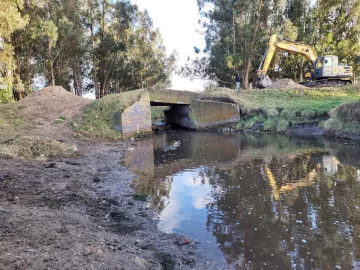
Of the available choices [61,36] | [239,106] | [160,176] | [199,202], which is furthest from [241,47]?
[199,202]

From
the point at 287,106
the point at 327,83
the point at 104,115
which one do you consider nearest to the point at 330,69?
the point at 327,83

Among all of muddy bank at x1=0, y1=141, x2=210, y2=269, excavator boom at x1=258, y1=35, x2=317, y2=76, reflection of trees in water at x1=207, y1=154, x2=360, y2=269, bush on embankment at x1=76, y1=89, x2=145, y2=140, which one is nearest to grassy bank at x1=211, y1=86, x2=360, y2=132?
excavator boom at x1=258, y1=35, x2=317, y2=76

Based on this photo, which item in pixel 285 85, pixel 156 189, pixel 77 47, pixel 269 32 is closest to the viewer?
pixel 156 189

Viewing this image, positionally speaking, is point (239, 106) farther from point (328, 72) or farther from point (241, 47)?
point (241, 47)

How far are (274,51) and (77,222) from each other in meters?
20.9

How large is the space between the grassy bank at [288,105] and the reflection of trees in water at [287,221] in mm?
9696

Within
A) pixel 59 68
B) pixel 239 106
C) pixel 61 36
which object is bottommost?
pixel 239 106

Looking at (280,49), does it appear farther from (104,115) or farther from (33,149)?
(33,149)

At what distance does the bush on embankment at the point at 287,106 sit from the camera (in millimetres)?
16703

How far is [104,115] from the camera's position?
49.1 feet

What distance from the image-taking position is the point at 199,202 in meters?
5.66

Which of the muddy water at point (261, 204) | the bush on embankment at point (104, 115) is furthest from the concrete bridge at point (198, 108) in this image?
the muddy water at point (261, 204)

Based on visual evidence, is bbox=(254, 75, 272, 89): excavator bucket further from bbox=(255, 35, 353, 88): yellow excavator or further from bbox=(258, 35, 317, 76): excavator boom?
bbox=(258, 35, 317, 76): excavator boom

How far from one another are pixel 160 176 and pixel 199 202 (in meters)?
2.24
